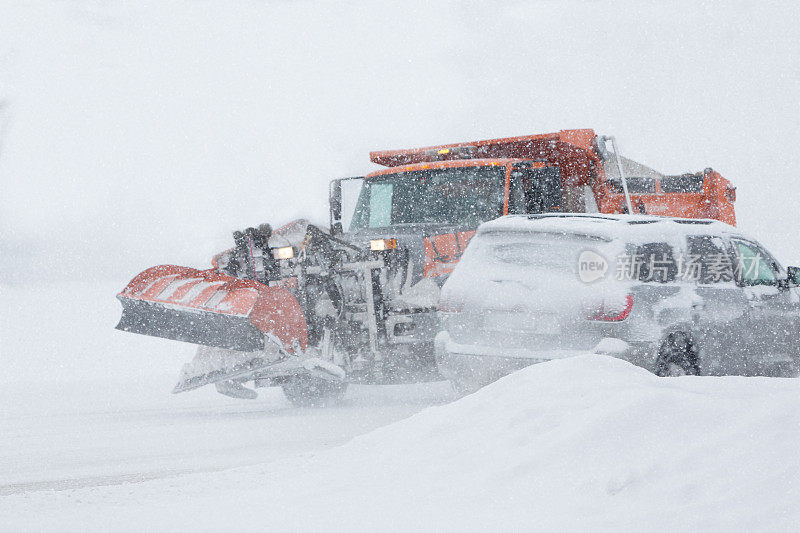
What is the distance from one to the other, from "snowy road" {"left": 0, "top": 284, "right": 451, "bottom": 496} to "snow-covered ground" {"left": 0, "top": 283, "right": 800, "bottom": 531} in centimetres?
5

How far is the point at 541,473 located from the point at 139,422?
5.69 m

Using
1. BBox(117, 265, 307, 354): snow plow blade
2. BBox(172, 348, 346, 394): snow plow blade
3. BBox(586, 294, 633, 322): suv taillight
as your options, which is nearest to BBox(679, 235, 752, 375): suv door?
BBox(586, 294, 633, 322): suv taillight

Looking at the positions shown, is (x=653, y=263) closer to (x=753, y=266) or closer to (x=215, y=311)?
(x=753, y=266)

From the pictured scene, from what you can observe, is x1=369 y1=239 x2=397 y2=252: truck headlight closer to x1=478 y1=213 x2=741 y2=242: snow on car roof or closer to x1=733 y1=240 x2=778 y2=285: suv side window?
x1=478 y1=213 x2=741 y2=242: snow on car roof

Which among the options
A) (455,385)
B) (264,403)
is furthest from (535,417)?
(264,403)

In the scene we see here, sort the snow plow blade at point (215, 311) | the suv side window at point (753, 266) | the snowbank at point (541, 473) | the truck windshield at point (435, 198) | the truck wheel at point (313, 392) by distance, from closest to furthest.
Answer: the snowbank at point (541, 473) → the suv side window at point (753, 266) → the snow plow blade at point (215, 311) → the truck windshield at point (435, 198) → the truck wheel at point (313, 392)

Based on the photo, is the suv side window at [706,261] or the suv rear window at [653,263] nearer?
the suv rear window at [653,263]

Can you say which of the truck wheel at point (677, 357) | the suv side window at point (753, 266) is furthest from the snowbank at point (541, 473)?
the suv side window at point (753, 266)

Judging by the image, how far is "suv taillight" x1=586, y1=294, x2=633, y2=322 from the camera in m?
7.18

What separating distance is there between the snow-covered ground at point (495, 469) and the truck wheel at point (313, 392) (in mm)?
2403

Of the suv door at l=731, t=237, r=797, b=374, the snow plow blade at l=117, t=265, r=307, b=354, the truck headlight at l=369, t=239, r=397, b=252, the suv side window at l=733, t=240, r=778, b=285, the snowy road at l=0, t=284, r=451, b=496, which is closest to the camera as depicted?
the snowy road at l=0, t=284, r=451, b=496

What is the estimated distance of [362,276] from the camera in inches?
382

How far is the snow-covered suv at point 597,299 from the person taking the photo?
23.8 ft

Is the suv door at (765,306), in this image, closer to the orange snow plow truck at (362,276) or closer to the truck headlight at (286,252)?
the orange snow plow truck at (362,276)
